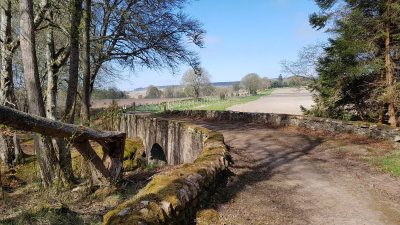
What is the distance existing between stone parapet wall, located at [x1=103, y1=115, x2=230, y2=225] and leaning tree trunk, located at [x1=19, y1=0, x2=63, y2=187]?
4431 millimetres

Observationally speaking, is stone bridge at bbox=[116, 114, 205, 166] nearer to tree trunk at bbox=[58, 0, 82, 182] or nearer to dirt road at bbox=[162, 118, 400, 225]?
dirt road at bbox=[162, 118, 400, 225]

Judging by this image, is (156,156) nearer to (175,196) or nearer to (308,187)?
(308,187)

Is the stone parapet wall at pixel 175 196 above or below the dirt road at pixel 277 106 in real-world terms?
above

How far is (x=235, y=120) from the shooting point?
15609 mm

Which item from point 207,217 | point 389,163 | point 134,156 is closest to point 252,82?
point 134,156

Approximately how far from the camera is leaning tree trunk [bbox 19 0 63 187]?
6289 millimetres

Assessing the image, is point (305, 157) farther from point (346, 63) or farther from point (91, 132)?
point (346, 63)

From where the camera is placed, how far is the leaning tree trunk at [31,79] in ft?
20.6

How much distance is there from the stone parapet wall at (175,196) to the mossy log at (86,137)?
2.36m

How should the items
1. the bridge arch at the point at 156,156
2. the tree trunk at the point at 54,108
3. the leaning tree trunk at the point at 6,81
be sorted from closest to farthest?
the tree trunk at the point at 54,108 < the leaning tree trunk at the point at 6,81 < the bridge arch at the point at 156,156

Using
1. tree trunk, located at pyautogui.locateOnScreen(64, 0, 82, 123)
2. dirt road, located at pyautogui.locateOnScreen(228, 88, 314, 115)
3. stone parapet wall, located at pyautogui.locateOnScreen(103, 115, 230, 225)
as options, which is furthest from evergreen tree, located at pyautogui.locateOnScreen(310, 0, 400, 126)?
tree trunk, located at pyautogui.locateOnScreen(64, 0, 82, 123)

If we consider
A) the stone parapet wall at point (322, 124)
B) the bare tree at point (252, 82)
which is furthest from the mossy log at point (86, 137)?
the bare tree at point (252, 82)

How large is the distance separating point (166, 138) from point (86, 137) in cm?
590

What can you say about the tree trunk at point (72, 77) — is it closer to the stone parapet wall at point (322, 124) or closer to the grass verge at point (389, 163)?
the grass verge at point (389, 163)
